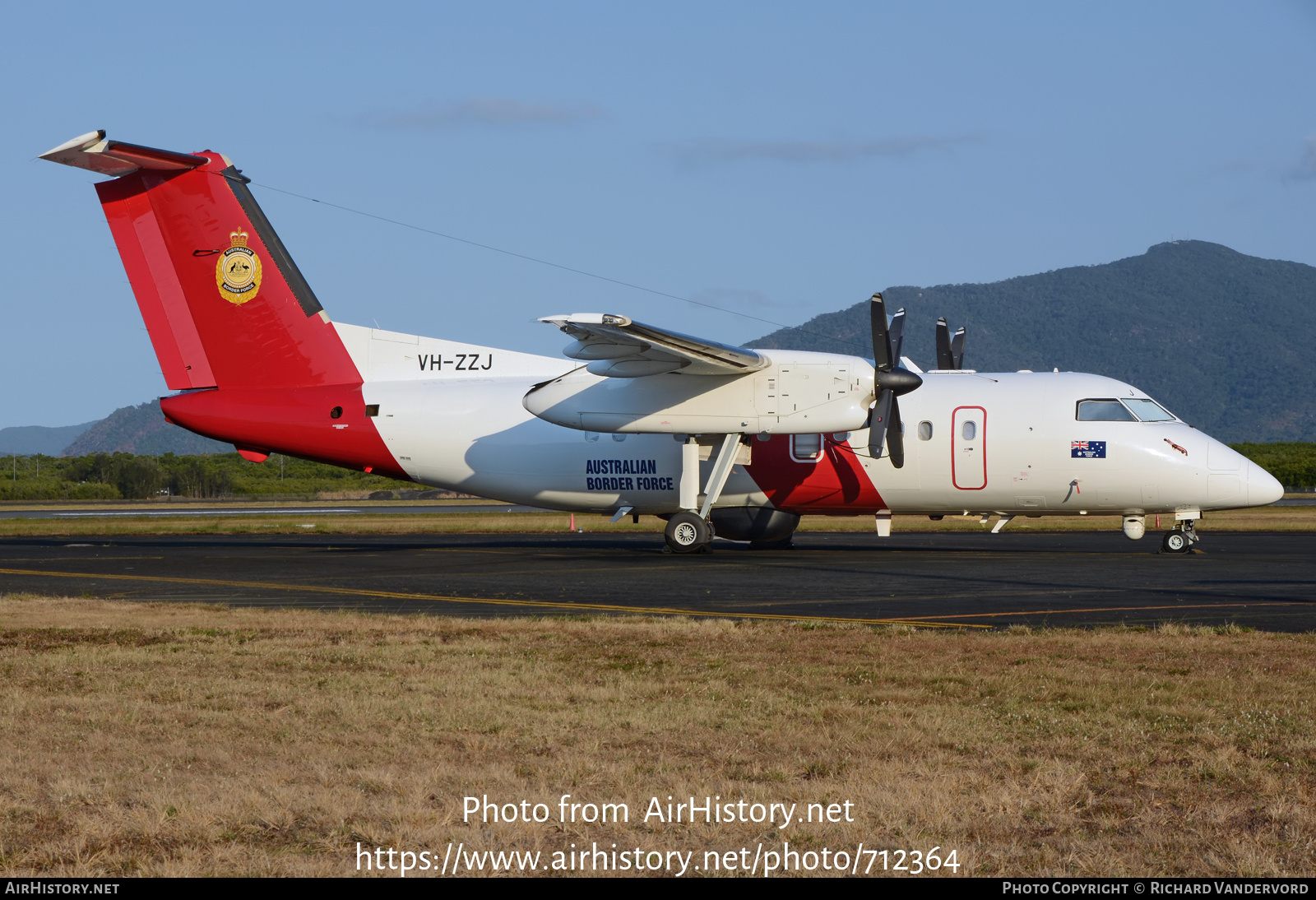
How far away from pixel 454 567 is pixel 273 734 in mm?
14488

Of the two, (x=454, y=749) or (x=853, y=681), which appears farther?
(x=853, y=681)

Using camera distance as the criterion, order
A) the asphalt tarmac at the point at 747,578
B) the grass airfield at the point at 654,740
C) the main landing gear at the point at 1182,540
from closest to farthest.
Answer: the grass airfield at the point at 654,740 < the asphalt tarmac at the point at 747,578 < the main landing gear at the point at 1182,540

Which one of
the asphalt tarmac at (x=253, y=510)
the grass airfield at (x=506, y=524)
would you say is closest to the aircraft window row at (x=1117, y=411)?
the grass airfield at (x=506, y=524)

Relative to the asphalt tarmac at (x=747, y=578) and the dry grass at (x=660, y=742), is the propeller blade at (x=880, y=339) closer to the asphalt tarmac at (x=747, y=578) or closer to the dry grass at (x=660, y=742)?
the asphalt tarmac at (x=747, y=578)

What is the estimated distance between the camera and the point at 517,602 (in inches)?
655

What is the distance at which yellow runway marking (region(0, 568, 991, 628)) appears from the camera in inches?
551

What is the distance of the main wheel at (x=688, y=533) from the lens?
24.8m

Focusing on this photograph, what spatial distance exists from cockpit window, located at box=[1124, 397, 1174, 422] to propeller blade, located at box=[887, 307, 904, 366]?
4.87 metres

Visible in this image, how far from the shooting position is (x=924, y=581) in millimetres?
18562

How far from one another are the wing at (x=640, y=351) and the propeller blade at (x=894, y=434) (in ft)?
9.40

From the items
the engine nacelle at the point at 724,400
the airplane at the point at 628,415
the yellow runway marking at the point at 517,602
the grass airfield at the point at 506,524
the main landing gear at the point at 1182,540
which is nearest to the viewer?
the yellow runway marking at the point at 517,602

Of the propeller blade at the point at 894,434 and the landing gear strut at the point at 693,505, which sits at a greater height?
the propeller blade at the point at 894,434

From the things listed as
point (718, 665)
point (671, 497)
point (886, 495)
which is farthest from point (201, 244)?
point (718, 665)
